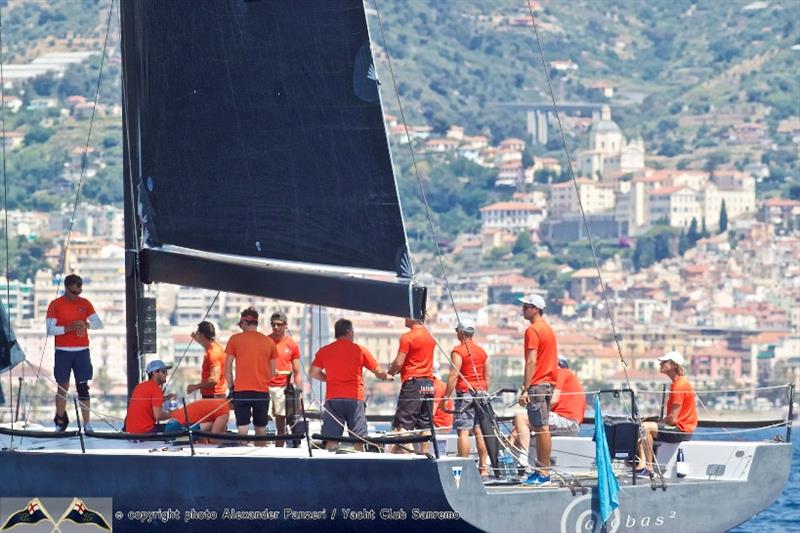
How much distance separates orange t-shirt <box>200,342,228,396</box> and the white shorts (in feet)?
2.21

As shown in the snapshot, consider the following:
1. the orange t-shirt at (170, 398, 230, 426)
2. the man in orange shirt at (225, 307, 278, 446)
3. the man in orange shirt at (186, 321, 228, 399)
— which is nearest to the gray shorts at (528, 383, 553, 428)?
the man in orange shirt at (225, 307, 278, 446)

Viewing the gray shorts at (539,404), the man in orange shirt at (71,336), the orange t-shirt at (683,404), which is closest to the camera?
the gray shorts at (539,404)

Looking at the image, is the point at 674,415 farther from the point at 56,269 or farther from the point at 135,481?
the point at 56,269

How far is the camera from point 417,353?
14.2m

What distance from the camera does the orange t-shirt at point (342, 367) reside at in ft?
45.6

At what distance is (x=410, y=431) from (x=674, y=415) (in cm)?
192

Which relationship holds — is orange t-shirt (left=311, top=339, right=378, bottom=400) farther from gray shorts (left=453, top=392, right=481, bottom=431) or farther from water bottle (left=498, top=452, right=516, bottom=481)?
water bottle (left=498, top=452, right=516, bottom=481)

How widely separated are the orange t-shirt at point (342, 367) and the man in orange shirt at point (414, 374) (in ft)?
1.03

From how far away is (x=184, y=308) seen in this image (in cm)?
13375

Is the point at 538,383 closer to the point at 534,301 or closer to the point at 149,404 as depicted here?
the point at 534,301

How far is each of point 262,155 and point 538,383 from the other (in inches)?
80.4

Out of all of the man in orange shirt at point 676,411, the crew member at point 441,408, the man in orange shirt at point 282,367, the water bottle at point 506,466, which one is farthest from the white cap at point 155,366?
the man in orange shirt at point 676,411

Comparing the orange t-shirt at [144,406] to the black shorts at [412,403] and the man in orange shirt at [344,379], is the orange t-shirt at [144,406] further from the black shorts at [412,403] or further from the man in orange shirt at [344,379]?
the black shorts at [412,403]

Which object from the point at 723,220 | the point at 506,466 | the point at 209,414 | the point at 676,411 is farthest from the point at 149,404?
the point at 723,220
